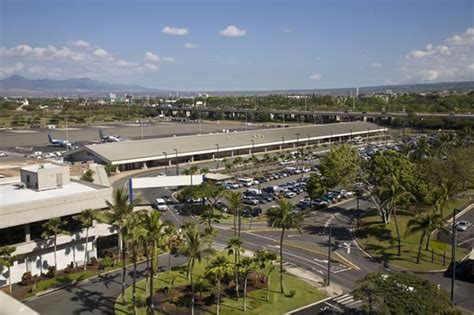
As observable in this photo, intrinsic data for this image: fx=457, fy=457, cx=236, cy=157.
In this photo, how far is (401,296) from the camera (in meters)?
26.9

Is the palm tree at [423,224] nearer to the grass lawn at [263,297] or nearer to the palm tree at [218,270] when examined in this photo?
the grass lawn at [263,297]

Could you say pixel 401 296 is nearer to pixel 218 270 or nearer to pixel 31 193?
pixel 218 270

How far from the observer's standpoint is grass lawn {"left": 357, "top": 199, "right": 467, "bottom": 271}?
41.4m

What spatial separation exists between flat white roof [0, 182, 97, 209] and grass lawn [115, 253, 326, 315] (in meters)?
11.3

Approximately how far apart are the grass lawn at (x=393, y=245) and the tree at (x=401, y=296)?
513 inches

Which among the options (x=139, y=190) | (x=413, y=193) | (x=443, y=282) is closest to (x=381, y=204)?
(x=413, y=193)

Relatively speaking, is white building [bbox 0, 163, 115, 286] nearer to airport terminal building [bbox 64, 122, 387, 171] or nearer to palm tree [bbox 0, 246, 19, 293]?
palm tree [bbox 0, 246, 19, 293]

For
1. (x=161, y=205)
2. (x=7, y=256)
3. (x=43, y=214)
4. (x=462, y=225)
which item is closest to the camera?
(x=7, y=256)

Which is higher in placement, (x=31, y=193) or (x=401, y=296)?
(x=31, y=193)

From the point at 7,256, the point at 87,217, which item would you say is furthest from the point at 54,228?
the point at 7,256

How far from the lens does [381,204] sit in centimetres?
5000

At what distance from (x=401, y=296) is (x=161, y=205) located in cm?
3880

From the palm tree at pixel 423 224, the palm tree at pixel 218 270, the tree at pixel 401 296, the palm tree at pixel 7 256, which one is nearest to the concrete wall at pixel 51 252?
the palm tree at pixel 7 256

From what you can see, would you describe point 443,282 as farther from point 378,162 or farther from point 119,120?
point 119,120
